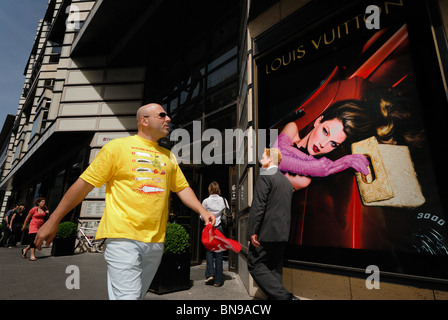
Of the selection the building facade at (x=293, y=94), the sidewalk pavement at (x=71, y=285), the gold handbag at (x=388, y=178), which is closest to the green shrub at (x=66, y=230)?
the building facade at (x=293, y=94)

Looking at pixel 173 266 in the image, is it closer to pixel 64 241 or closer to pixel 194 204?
pixel 194 204

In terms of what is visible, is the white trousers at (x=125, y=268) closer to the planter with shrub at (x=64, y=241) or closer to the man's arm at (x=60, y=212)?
the man's arm at (x=60, y=212)

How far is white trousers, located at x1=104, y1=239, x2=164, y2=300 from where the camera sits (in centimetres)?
164

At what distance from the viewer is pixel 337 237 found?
11.1 feet

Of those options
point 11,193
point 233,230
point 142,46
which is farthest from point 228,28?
point 11,193

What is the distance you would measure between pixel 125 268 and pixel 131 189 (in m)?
0.54

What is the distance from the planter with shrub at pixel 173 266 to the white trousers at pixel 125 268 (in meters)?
2.53

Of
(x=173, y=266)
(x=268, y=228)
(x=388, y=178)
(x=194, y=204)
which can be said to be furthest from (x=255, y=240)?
(x=173, y=266)

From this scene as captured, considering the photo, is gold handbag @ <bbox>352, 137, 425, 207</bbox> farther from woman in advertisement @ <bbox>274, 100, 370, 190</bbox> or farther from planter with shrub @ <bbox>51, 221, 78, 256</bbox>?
planter with shrub @ <bbox>51, 221, 78, 256</bbox>

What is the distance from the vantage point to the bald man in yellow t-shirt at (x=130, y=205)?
5.47ft

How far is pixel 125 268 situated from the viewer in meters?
1.66

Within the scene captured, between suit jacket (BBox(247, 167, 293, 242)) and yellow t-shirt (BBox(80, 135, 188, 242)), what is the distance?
1.32m
